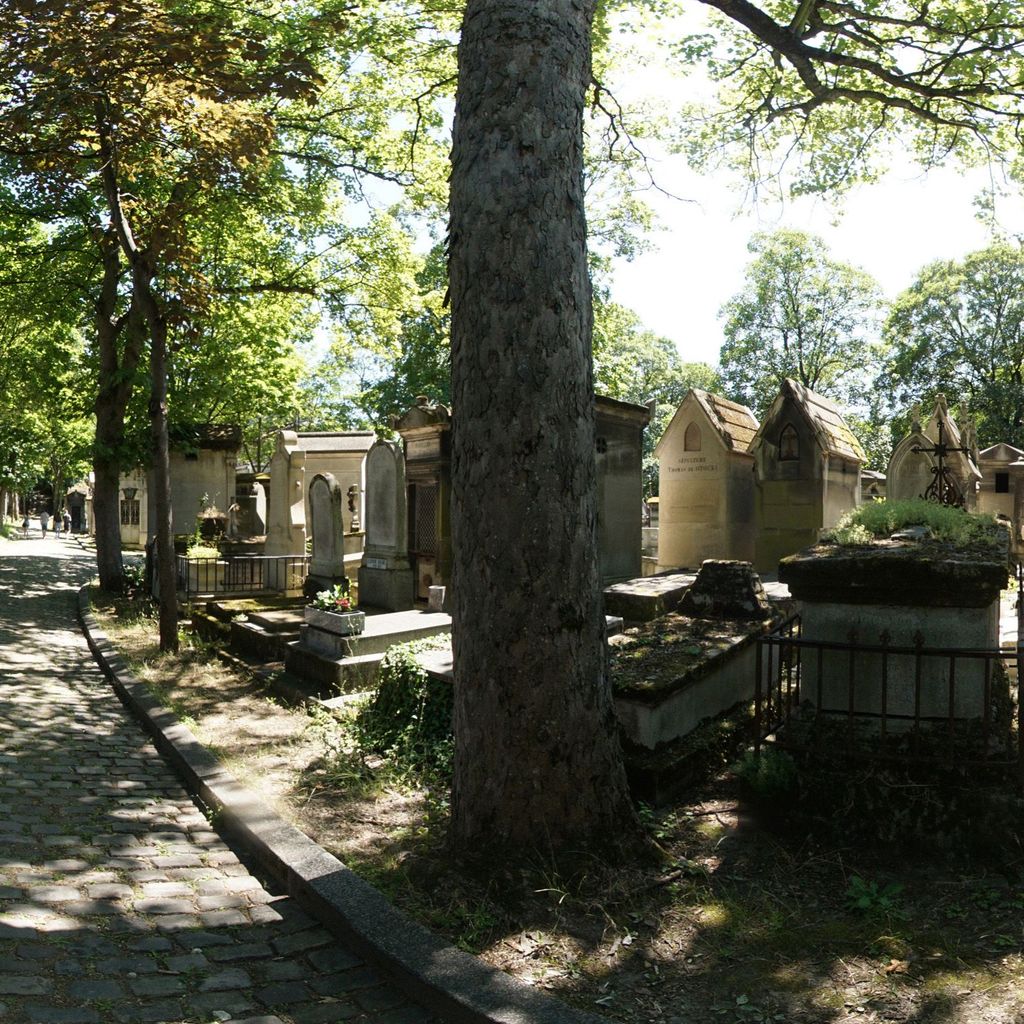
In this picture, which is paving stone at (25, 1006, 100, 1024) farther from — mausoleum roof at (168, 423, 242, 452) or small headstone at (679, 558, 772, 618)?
mausoleum roof at (168, 423, 242, 452)

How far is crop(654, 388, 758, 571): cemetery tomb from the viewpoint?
1345cm

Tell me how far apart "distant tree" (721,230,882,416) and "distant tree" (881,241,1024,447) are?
5.57ft

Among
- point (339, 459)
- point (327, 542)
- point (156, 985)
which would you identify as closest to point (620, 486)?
point (327, 542)

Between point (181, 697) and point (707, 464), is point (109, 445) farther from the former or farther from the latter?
point (707, 464)

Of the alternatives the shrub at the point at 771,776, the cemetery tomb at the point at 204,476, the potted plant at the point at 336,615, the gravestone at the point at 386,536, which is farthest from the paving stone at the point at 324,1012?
the cemetery tomb at the point at 204,476

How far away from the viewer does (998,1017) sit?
8.93 feet

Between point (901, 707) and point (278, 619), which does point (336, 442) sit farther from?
point (901, 707)

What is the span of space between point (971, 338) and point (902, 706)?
126 feet

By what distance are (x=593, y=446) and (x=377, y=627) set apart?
5248 mm

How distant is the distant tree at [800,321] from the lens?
127ft

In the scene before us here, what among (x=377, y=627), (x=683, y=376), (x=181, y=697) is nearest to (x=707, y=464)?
(x=377, y=627)

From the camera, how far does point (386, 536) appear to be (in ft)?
41.1

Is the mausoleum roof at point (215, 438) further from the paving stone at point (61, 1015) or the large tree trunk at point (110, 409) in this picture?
the paving stone at point (61, 1015)

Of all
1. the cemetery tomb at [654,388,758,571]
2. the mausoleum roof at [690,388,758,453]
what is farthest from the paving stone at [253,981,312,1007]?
Result: the mausoleum roof at [690,388,758,453]
